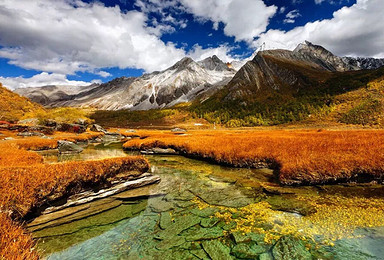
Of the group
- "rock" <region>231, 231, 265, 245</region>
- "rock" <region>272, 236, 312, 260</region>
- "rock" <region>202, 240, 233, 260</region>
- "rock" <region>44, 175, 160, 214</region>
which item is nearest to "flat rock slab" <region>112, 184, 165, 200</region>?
"rock" <region>44, 175, 160, 214</region>

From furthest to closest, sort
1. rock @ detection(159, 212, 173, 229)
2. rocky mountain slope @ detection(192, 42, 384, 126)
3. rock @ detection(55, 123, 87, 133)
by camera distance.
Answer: rocky mountain slope @ detection(192, 42, 384, 126)
rock @ detection(55, 123, 87, 133)
rock @ detection(159, 212, 173, 229)

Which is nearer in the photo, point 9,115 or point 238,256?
point 238,256

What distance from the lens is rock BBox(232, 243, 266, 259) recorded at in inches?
263

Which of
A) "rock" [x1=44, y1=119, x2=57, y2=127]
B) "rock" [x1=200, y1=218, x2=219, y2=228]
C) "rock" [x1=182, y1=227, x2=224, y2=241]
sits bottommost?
"rock" [x1=200, y1=218, x2=219, y2=228]

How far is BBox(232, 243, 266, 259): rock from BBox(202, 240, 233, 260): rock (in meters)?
0.31

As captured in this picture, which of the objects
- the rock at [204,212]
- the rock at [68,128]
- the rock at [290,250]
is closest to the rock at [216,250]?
the rock at [290,250]

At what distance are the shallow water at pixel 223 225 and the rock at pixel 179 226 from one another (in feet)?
0.15

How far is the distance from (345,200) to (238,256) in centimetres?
805

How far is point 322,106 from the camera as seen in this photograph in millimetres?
100500

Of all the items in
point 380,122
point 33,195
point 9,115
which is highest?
point 9,115

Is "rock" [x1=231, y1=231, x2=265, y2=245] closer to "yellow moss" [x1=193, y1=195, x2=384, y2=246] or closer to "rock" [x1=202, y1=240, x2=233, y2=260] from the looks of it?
"yellow moss" [x1=193, y1=195, x2=384, y2=246]

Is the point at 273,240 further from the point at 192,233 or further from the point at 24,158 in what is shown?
the point at 24,158

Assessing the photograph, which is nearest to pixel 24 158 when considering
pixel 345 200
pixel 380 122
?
pixel 345 200

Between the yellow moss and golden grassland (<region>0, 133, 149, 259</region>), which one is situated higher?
golden grassland (<region>0, 133, 149, 259</region>)
